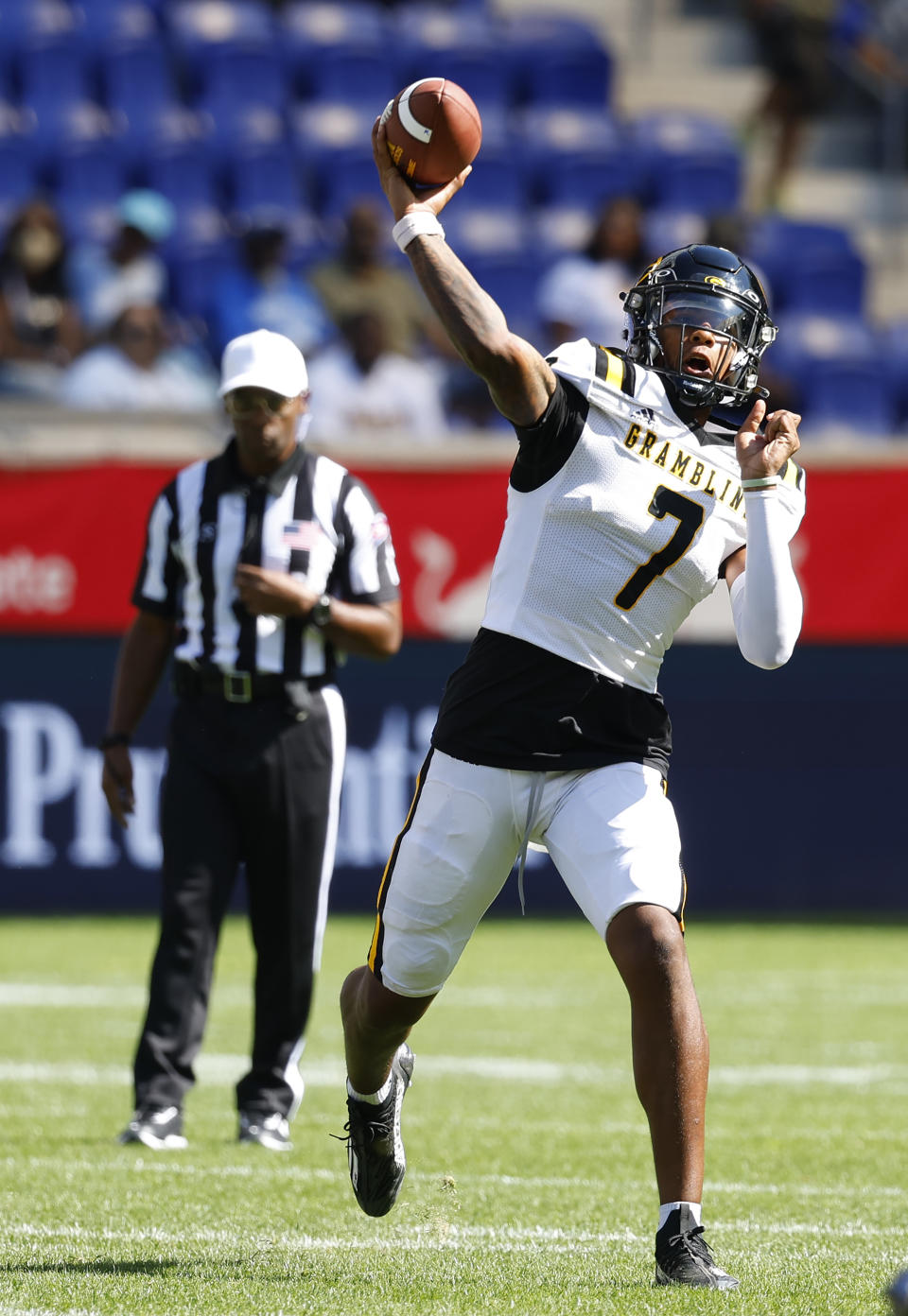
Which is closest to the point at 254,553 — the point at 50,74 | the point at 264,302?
the point at 264,302

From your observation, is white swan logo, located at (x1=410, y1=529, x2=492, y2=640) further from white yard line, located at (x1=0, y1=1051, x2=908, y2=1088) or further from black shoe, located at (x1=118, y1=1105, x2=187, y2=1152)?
black shoe, located at (x1=118, y1=1105, x2=187, y2=1152)

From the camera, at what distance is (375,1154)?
4031mm

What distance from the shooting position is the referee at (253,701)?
5230mm

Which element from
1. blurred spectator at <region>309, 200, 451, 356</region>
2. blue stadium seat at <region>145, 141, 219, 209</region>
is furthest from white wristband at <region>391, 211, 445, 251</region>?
blue stadium seat at <region>145, 141, 219, 209</region>

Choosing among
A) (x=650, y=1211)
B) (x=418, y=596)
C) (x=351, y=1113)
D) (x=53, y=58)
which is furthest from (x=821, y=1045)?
(x=53, y=58)

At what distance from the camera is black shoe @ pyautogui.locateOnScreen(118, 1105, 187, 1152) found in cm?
504

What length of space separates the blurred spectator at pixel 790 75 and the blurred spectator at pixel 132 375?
5.91 metres

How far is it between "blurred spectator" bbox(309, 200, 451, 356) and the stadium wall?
2197 millimetres

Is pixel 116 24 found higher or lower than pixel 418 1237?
higher

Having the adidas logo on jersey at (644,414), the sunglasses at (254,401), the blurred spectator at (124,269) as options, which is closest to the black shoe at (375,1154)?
the adidas logo on jersey at (644,414)

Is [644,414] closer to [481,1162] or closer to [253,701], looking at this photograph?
[253,701]

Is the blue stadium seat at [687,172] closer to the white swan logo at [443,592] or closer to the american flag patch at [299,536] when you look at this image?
the white swan logo at [443,592]

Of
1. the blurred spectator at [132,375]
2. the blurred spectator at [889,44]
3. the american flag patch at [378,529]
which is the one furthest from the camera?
the blurred spectator at [889,44]

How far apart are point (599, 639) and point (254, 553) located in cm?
172
